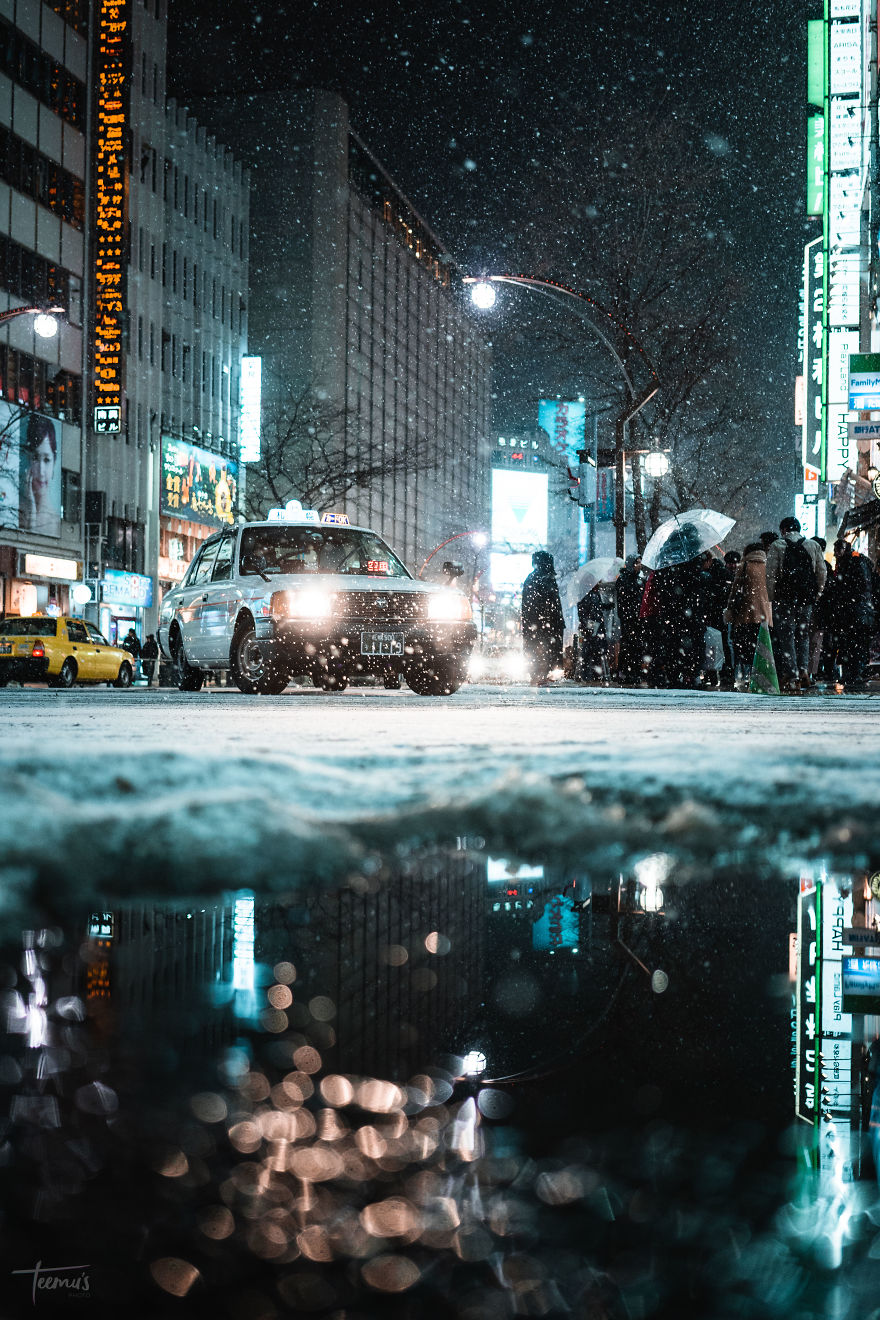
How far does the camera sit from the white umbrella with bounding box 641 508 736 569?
16.8 meters

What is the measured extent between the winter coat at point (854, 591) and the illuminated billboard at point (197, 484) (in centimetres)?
4476

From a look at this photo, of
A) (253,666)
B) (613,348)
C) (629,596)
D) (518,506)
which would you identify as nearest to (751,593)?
(629,596)

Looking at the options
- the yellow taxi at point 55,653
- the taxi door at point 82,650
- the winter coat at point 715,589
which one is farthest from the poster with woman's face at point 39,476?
the winter coat at point 715,589

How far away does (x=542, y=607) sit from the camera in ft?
55.5

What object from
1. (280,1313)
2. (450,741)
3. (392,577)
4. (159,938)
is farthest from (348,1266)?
(392,577)

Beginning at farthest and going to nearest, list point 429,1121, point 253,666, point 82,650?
1. point 82,650
2. point 253,666
3. point 429,1121

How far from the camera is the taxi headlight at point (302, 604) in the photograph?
11531 millimetres

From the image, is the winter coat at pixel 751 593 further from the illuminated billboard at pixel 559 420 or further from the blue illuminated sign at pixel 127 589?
the illuminated billboard at pixel 559 420

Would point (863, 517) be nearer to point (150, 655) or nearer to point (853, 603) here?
point (853, 603)

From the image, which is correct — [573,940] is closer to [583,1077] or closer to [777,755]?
[583,1077]

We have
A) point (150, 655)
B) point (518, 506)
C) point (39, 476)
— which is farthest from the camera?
point (518, 506)

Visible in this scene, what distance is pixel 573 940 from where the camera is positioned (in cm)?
153

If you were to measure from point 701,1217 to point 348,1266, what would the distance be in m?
0.21

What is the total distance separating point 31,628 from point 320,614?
19536 millimetres
